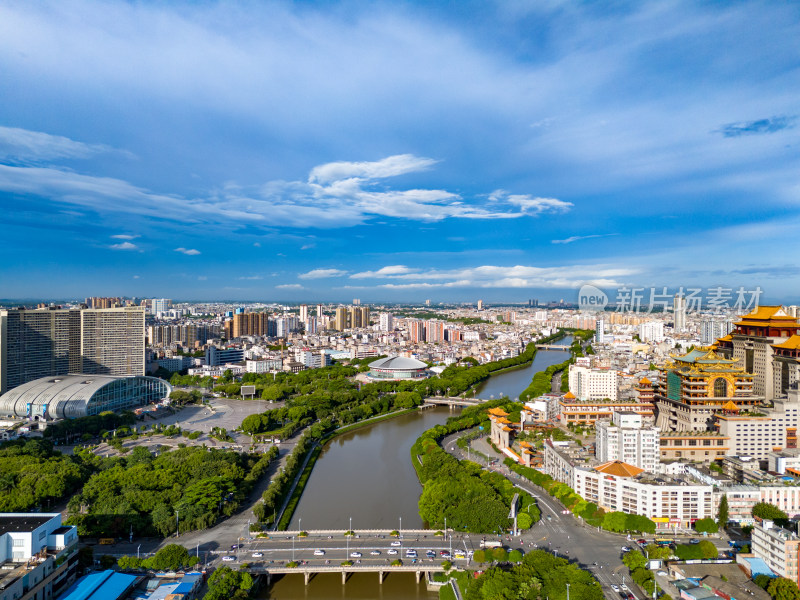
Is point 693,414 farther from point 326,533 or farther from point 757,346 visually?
point 326,533

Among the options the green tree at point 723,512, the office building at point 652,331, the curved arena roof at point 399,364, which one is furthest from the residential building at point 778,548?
the office building at point 652,331

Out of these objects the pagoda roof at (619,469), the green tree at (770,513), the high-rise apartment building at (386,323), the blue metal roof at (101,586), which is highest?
the high-rise apartment building at (386,323)

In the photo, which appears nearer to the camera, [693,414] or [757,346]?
[693,414]

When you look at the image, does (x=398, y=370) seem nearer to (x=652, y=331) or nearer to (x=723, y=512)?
(x=723, y=512)

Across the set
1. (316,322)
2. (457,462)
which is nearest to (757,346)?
(457,462)

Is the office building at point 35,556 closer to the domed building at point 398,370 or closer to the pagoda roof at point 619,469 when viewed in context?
the pagoda roof at point 619,469

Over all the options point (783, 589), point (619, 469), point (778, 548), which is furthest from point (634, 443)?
point (783, 589)

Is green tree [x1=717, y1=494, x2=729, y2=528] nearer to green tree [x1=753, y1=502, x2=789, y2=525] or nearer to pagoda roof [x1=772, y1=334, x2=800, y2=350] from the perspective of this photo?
green tree [x1=753, y1=502, x2=789, y2=525]
